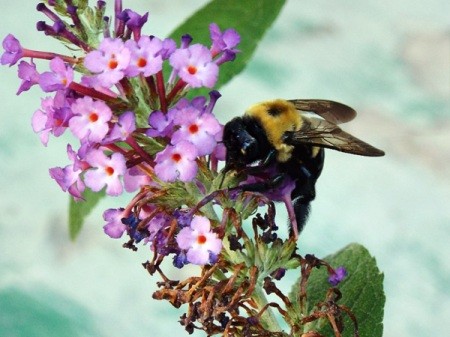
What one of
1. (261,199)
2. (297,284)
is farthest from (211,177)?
(297,284)

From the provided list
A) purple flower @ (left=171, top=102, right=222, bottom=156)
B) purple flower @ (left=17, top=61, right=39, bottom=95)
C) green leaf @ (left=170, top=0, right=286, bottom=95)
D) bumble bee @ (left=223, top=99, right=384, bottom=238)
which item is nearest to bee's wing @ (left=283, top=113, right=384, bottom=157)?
bumble bee @ (left=223, top=99, right=384, bottom=238)

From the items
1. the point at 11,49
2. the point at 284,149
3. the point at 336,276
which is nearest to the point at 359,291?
the point at 336,276

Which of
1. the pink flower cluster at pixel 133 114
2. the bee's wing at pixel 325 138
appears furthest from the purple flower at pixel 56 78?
the bee's wing at pixel 325 138

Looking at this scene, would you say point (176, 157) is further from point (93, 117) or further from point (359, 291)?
point (359, 291)

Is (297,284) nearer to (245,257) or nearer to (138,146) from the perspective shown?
(245,257)

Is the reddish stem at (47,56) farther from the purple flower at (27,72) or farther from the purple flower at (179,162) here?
the purple flower at (179,162)

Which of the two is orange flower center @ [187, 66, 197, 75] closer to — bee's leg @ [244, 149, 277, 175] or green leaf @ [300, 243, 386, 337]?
bee's leg @ [244, 149, 277, 175]
